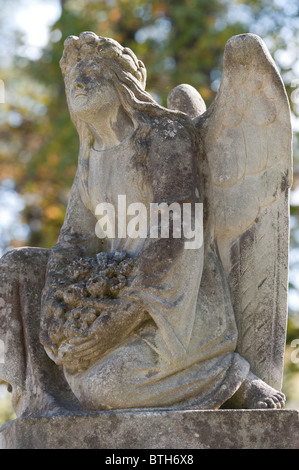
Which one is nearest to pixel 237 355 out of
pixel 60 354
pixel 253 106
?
pixel 60 354

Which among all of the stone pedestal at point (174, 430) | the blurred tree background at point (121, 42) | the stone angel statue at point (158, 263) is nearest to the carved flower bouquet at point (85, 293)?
the stone angel statue at point (158, 263)

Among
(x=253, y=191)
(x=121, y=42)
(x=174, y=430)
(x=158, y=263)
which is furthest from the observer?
(x=121, y=42)

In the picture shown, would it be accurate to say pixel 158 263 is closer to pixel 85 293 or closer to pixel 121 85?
pixel 85 293

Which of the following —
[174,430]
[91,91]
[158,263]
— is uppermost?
[91,91]

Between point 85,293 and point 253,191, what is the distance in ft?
3.77

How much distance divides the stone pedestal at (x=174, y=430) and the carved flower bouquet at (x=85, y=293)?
0.48 metres

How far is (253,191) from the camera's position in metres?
5.50

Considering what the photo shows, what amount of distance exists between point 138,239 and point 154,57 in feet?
24.9

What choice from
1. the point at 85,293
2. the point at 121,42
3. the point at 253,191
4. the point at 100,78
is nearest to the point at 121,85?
the point at 100,78

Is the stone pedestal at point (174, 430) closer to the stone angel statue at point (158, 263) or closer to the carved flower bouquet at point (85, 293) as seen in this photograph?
the stone angel statue at point (158, 263)

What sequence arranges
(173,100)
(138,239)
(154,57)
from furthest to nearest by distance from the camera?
(154,57) < (173,100) < (138,239)

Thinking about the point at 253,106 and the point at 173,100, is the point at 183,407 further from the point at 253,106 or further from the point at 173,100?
the point at 173,100

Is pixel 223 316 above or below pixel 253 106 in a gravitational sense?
below
